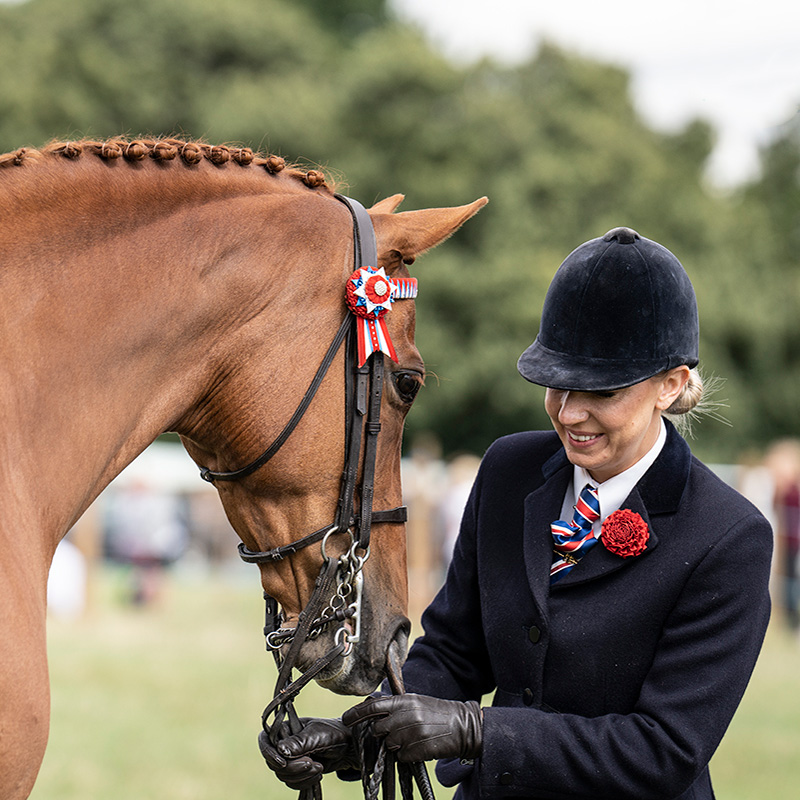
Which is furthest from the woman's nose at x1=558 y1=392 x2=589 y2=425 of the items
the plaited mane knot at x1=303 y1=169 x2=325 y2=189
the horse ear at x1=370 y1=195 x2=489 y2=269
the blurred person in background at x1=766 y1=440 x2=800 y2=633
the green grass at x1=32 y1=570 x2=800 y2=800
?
the blurred person in background at x1=766 y1=440 x2=800 y2=633

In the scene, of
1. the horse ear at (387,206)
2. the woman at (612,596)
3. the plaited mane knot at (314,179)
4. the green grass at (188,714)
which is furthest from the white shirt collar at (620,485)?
the green grass at (188,714)

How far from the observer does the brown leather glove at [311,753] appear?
7.86 ft

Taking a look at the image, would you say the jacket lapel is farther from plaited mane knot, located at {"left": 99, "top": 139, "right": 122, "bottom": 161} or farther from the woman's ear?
plaited mane knot, located at {"left": 99, "top": 139, "right": 122, "bottom": 161}

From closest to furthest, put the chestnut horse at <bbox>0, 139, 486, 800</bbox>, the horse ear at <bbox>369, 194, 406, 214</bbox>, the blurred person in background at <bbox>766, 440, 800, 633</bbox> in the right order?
the chestnut horse at <bbox>0, 139, 486, 800</bbox> < the horse ear at <bbox>369, 194, 406, 214</bbox> < the blurred person in background at <bbox>766, 440, 800, 633</bbox>

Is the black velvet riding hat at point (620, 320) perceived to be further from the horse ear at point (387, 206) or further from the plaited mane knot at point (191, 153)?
the plaited mane knot at point (191, 153)

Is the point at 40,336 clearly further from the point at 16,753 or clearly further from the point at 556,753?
the point at 556,753

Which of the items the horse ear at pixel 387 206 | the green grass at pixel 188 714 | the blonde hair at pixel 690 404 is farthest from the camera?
the green grass at pixel 188 714

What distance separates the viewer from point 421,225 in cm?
256

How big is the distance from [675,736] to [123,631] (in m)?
9.74

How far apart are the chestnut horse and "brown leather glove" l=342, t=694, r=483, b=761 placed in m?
0.18

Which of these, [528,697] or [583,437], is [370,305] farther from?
[528,697]

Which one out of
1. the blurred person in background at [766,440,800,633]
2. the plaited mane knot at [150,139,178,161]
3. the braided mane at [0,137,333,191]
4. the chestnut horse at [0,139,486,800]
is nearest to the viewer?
the chestnut horse at [0,139,486,800]

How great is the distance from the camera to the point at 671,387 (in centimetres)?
240

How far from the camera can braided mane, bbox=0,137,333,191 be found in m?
2.21
